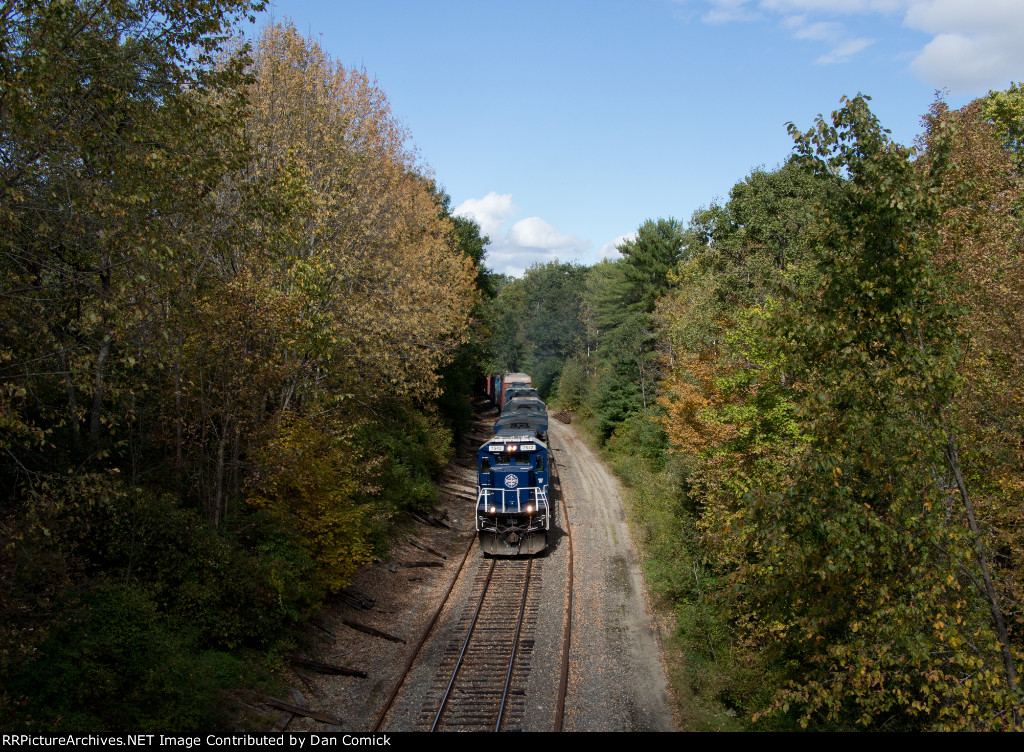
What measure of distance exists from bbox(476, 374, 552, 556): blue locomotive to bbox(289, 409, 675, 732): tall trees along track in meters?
0.70

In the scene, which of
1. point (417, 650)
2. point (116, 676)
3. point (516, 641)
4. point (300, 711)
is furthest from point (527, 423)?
point (116, 676)

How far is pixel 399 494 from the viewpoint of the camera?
22766 millimetres

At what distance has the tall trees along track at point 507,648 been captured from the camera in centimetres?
1227

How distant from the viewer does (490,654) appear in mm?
14539

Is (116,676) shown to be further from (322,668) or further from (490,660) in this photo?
(490,660)

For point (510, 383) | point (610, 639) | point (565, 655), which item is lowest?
point (610, 639)

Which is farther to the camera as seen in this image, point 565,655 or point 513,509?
point 513,509

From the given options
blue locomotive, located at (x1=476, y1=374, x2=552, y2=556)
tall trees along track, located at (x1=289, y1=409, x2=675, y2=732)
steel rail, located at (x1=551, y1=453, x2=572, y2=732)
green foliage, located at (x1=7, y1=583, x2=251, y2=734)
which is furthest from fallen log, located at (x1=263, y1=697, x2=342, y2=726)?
blue locomotive, located at (x1=476, y1=374, x2=552, y2=556)

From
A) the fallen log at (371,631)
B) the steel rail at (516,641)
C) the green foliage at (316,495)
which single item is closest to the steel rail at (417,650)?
the fallen log at (371,631)

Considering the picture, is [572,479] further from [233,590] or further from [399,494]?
[233,590]

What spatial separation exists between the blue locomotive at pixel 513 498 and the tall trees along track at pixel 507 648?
70 centimetres

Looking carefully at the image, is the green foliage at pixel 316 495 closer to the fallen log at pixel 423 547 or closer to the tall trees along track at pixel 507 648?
the tall trees along track at pixel 507 648

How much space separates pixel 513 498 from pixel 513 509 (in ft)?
1.12

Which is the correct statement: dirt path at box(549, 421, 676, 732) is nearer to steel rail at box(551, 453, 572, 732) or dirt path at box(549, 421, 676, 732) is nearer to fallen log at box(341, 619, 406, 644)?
steel rail at box(551, 453, 572, 732)
